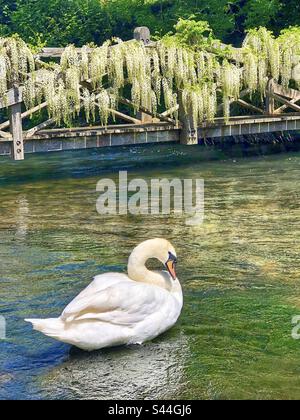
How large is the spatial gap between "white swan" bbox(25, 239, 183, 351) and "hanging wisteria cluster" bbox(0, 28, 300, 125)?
10716 mm

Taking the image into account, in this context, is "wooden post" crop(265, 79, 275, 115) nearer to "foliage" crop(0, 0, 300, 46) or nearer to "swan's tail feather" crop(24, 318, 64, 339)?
"foliage" crop(0, 0, 300, 46)

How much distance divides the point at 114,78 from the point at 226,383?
44.3 ft

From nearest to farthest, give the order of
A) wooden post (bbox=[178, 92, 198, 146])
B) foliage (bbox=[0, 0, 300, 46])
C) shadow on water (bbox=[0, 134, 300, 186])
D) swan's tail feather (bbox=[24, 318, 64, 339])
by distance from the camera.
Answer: swan's tail feather (bbox=[24, 318, 64, 339]) < shadow on water (bbox=[0, 134, 300, 186]) < wooden post (bbox=[178, 92, 198, 146]) < foliage (bbox=[0, 0, 300, 46])

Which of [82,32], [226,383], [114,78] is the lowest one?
[226,383]

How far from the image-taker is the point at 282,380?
5.59m

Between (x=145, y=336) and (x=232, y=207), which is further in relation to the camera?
(x=232, y=207)

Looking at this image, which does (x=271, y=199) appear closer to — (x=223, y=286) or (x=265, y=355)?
(x=223, y=286)

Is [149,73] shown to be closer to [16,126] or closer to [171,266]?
[16,126]

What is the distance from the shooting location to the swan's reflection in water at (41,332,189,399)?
542 centimetres

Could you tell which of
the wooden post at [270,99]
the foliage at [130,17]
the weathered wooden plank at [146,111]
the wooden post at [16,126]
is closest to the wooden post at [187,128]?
the weathered wooden plank at [146,111]

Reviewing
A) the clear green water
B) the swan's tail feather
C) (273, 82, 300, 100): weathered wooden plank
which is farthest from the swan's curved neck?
(273, 82, 300, 100): weathered wooden plank

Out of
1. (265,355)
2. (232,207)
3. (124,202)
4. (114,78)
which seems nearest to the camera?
(265,355)

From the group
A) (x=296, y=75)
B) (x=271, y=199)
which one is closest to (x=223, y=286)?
(x=271, y=199)

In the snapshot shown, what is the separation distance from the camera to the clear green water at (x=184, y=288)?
5637 mm
